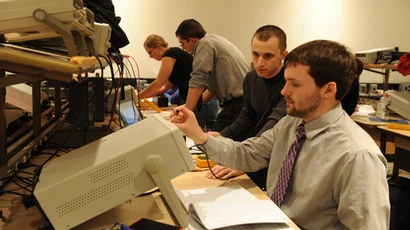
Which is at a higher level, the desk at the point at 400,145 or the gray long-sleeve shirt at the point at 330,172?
the gray long-sleeve shirt at the point at 330,172

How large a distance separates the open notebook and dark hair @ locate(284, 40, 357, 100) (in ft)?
3.79

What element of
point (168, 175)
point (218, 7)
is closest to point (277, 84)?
point (168, 175)

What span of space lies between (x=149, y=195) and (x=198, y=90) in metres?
1.63

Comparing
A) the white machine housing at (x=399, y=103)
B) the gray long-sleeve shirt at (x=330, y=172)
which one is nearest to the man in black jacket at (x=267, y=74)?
the gray long-sleeve shirt at (x=330, y=172)

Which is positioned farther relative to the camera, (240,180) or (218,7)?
(218,7)

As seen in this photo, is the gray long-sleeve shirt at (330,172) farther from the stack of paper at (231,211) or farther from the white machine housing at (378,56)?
the white machine housing at (378,56)

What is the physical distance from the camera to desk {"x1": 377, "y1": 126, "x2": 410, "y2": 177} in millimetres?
2602

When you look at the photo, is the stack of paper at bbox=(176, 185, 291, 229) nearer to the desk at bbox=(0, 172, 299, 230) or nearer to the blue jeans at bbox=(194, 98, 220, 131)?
the desk at bbox=(0, 172, 299, 230)

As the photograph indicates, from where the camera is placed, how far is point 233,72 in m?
2.69

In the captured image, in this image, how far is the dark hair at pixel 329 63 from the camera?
119 centimetres

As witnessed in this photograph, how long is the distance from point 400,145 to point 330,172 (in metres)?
1.92

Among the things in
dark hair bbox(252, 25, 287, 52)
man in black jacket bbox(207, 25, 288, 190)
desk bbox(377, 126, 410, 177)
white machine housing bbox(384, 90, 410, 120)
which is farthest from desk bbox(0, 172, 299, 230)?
white machine housing bbox(384, 90, 410, 120)

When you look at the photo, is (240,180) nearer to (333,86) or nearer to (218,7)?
(333,86)

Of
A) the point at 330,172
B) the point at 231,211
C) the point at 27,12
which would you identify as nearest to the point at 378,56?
the point at 330,172
